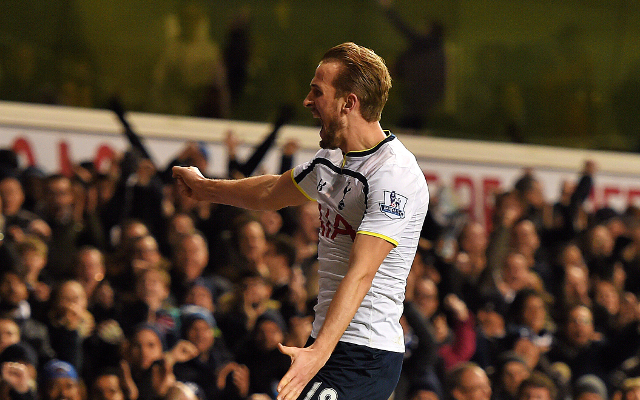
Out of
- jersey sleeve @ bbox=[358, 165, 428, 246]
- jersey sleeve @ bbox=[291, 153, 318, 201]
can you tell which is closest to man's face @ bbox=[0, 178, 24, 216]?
jersey sleeve @ bbox=[291, 153, 318, 201]

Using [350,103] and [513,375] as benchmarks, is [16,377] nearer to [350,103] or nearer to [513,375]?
[350,103]

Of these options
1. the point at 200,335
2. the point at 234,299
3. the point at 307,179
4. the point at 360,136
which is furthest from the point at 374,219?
the point at 234,299

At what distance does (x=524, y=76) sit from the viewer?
11.0 meters

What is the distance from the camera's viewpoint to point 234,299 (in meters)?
5.71

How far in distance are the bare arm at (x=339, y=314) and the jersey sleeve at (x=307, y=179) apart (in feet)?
1.31

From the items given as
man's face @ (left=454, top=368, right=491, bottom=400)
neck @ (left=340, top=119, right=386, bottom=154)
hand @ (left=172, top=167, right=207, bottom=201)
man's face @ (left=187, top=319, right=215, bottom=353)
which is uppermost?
neck @ (left=340, top=119, right=386, bottom=154)

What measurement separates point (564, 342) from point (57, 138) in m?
4.94

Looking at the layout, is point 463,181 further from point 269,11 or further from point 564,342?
point 564,342

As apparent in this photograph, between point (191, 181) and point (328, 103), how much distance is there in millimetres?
752

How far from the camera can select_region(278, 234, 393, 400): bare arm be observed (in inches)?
95.7

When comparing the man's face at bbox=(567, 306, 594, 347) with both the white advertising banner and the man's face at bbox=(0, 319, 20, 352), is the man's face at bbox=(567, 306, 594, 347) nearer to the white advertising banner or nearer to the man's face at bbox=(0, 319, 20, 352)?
the white advertising banner

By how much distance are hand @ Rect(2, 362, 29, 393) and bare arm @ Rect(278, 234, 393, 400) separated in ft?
8.79

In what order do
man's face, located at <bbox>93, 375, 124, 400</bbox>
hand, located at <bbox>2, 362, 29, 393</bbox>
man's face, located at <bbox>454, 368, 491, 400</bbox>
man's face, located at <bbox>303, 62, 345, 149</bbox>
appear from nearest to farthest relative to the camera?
man's face, located at <bbox>303, 62, 345, 149</bbox>, hand, located at <bbox>2, 362, 29, 393</bbox>, man's face, located at <bbox>93, 375, 124, 400</bbox>, man's face, located at <bbox>454, 368, 491, 400</bbox>

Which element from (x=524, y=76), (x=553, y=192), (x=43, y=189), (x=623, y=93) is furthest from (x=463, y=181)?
(x=43, y=189)
